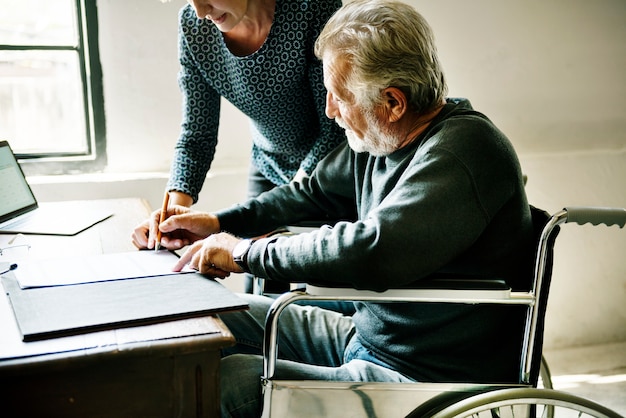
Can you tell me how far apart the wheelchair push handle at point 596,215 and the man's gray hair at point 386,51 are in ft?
1.12

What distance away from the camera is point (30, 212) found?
1.87m

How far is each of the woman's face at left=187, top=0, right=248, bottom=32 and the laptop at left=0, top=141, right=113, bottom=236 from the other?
24.1 inches

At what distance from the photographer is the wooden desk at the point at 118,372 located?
896mm

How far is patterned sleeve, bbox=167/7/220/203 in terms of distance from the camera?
179 cm

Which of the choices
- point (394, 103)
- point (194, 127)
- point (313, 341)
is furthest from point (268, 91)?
point (313, 341)

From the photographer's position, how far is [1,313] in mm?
1062

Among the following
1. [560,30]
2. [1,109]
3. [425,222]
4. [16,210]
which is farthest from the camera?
[560,30]

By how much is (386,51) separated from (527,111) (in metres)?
1.69

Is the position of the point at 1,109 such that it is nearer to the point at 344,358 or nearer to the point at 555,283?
the point at 344,358

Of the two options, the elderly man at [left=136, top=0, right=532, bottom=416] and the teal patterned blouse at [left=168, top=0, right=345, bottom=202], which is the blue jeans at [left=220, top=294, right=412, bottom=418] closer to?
the elderly man at [left=136, top=0, right=532, bottom=416]

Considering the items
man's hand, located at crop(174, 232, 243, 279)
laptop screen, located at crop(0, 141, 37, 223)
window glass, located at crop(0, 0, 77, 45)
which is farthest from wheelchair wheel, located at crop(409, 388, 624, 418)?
window glass, located at crop(0, 0, 77, 45)

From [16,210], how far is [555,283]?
2132mm

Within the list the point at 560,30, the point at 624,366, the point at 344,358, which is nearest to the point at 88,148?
the point at 344,358

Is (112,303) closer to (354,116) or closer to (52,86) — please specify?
(354,116)
